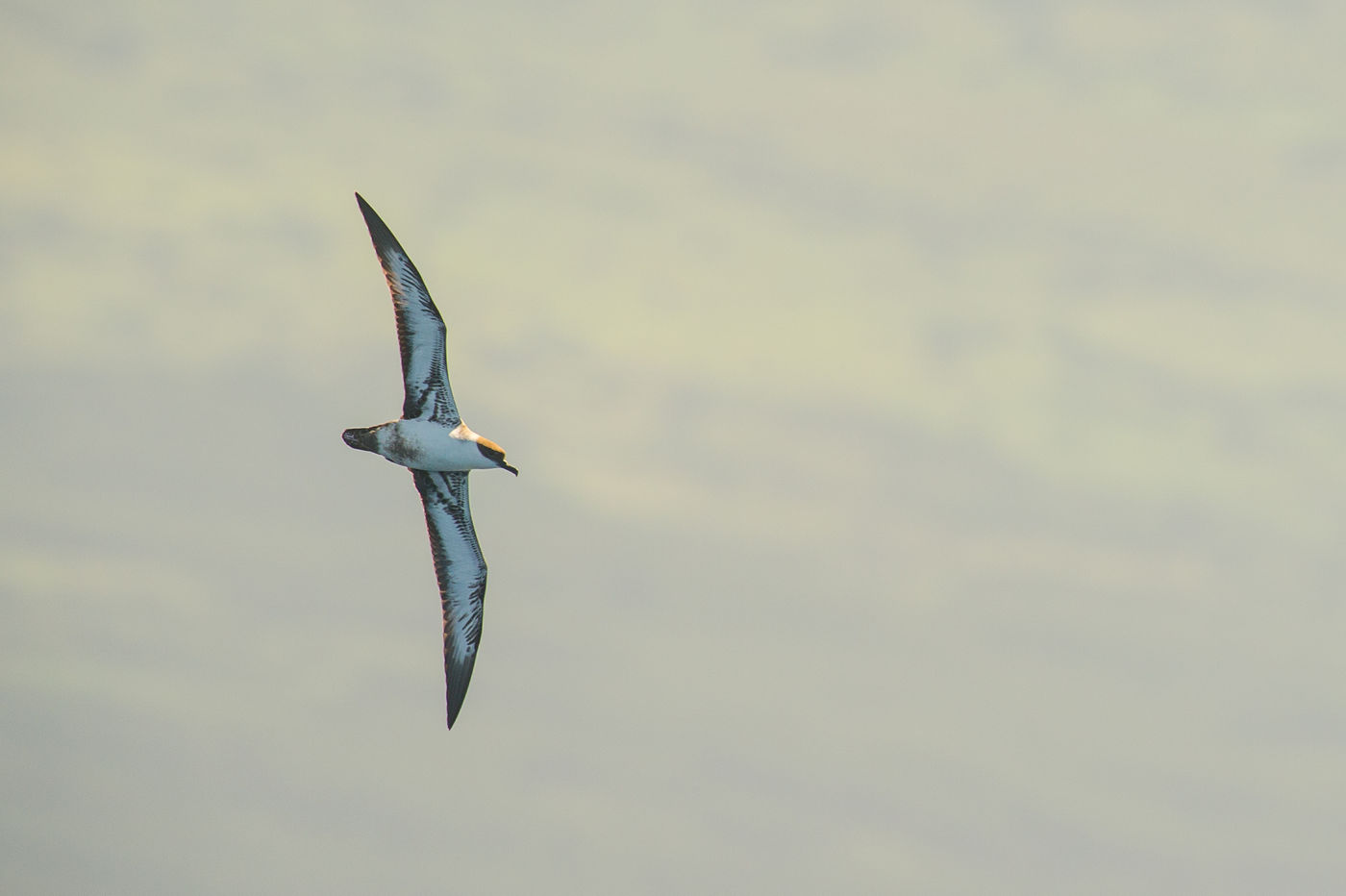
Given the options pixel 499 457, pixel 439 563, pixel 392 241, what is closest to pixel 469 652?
pixel 439 563

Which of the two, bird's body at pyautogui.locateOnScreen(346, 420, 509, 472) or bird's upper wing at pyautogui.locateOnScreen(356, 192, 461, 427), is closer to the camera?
bird's upper wing at pyautogui.locateOnScreen(356, 192, 461, 427)

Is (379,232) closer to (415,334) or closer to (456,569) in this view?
(415,334)

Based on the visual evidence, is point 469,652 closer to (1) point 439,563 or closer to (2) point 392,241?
(1) point 439,563

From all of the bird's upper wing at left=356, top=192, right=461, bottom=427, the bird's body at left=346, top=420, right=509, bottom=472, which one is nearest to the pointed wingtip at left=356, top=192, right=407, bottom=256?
the bird's upper wing at left=356, top=192, right=461, bottom=427

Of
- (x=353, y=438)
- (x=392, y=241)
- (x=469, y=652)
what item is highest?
(x=392, y=241)

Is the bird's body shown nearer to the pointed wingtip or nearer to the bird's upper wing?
the bird's upper wing

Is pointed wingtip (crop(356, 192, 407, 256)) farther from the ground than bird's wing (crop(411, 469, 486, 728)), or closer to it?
farther from the ground
